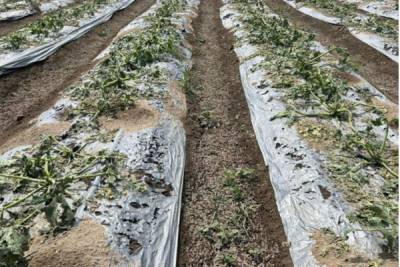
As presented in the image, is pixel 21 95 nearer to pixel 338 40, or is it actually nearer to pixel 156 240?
pixel 156 240

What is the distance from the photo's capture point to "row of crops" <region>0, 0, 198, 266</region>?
3746 millimetres

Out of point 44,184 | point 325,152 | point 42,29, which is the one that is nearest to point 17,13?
point 42,29

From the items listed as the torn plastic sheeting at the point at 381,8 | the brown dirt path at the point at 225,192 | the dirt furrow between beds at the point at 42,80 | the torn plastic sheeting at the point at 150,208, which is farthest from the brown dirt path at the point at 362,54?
the dirt furrow between beds at the point at 42,80

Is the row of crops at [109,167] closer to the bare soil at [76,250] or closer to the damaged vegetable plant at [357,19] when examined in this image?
the bare soil at [76,250]

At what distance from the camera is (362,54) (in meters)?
10.2

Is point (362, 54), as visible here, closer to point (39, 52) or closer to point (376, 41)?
point (376, 41)

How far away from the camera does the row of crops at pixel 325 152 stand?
3.83 m

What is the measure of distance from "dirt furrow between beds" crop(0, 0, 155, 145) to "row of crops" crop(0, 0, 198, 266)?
2.40 feet

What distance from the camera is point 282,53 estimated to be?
8.59m

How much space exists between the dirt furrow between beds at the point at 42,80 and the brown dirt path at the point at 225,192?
3015 millimetres

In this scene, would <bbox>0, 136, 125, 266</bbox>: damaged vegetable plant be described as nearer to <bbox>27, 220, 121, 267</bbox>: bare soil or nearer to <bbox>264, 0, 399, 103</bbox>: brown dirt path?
<bbox>27, 220, 121, 267</bbox>: bare soil

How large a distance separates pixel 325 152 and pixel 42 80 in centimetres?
654

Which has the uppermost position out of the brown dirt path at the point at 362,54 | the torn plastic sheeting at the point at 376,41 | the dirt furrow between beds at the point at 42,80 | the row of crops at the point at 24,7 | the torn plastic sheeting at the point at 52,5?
the row of crops at the point at 24,7

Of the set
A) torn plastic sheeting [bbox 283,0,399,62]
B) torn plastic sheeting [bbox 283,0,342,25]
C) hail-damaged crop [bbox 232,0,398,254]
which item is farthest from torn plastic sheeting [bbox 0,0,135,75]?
torn plastic sheeting [bbox 283,0,399,62]
